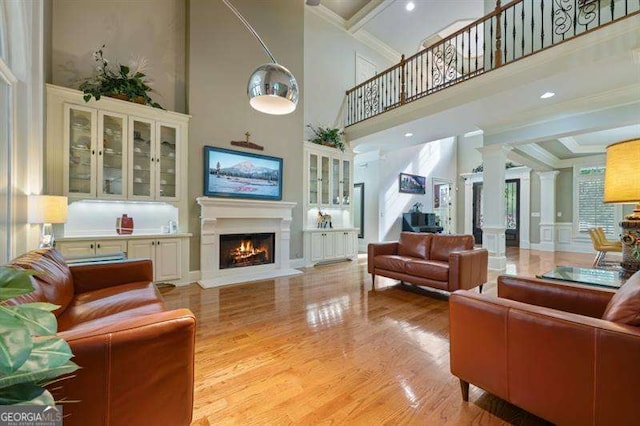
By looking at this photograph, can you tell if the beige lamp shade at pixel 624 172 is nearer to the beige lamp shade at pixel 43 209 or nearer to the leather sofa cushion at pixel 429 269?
the leather sofa cushion at pixel 429 269

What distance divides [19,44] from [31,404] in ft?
10.8

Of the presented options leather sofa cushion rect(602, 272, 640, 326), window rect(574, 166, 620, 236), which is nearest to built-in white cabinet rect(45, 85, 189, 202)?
leather sofa cushion rect(602, 272, 640, 326)

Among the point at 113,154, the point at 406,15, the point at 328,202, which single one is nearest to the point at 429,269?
the point at 328,202

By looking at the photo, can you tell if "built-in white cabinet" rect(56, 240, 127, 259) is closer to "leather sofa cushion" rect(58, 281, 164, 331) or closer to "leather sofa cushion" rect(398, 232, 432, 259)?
"leather sofa cushion" rect(58, 281, 164, 331)

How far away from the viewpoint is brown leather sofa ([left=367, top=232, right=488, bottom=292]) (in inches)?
125

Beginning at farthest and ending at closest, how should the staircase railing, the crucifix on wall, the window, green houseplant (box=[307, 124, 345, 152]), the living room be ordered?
the window, green houseplant (box=[307, 124, 345, 152]), the crucifix on wall, the staircase railing, the living room

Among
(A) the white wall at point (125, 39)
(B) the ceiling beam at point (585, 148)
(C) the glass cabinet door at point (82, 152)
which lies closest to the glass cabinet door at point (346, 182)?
(A) the white wall at point (125, 39)

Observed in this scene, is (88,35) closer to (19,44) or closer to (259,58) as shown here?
(19,44)

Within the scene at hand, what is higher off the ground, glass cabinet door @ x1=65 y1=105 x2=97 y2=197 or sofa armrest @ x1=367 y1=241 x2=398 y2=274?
glass cabinet door @ x1=65 y1=105 x2=97 y2=197

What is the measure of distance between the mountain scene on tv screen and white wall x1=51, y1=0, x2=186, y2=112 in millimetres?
1155

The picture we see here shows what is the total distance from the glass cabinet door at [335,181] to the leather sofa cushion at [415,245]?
6.91ft

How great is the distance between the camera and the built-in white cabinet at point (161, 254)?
3605 millimetres

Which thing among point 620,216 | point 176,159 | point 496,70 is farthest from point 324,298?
point 620,216

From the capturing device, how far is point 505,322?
4.36 ft
